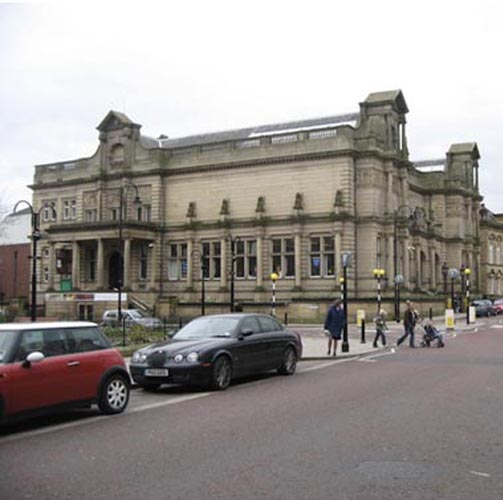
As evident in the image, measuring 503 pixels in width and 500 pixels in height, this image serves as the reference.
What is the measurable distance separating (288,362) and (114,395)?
23.2 feet

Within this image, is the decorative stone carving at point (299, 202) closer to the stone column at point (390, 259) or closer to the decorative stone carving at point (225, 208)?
the decorative stone carving at point (225, 208)

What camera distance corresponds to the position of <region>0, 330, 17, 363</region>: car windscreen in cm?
1071

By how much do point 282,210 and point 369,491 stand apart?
181 feet

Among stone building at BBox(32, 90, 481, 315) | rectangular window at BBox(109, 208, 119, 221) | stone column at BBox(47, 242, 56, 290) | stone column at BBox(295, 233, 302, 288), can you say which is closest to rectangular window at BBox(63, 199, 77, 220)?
stone building at BBox(32, 90, 481, 315)

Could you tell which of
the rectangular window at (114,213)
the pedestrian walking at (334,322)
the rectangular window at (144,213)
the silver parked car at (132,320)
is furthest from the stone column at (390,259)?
the pedestrian walking at (334,322)

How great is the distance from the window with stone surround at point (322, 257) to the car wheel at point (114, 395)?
47.8 metres

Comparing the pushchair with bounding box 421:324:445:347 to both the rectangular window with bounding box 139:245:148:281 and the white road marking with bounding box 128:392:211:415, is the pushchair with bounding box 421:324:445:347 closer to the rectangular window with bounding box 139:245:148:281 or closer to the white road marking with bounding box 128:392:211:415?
the white road marking with bounding box 128:392:211:415

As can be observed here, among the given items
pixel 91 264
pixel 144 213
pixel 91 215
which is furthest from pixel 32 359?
pixel 91 215

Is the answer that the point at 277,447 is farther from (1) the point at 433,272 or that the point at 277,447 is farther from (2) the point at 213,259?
(1) the point at 433,272

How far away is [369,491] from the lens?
7.41 meters

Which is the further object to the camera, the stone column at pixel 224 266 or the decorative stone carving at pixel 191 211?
the decorative stone carving at pixel 191 211

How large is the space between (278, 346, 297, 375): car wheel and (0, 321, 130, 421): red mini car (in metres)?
6.38

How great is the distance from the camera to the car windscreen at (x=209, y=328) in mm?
16859

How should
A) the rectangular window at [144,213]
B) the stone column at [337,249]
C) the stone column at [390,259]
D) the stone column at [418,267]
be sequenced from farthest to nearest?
the stone column at [418,267] → the rectangular window at [144,213] → the stone column at [390,259] → the stone column at [337,249]
